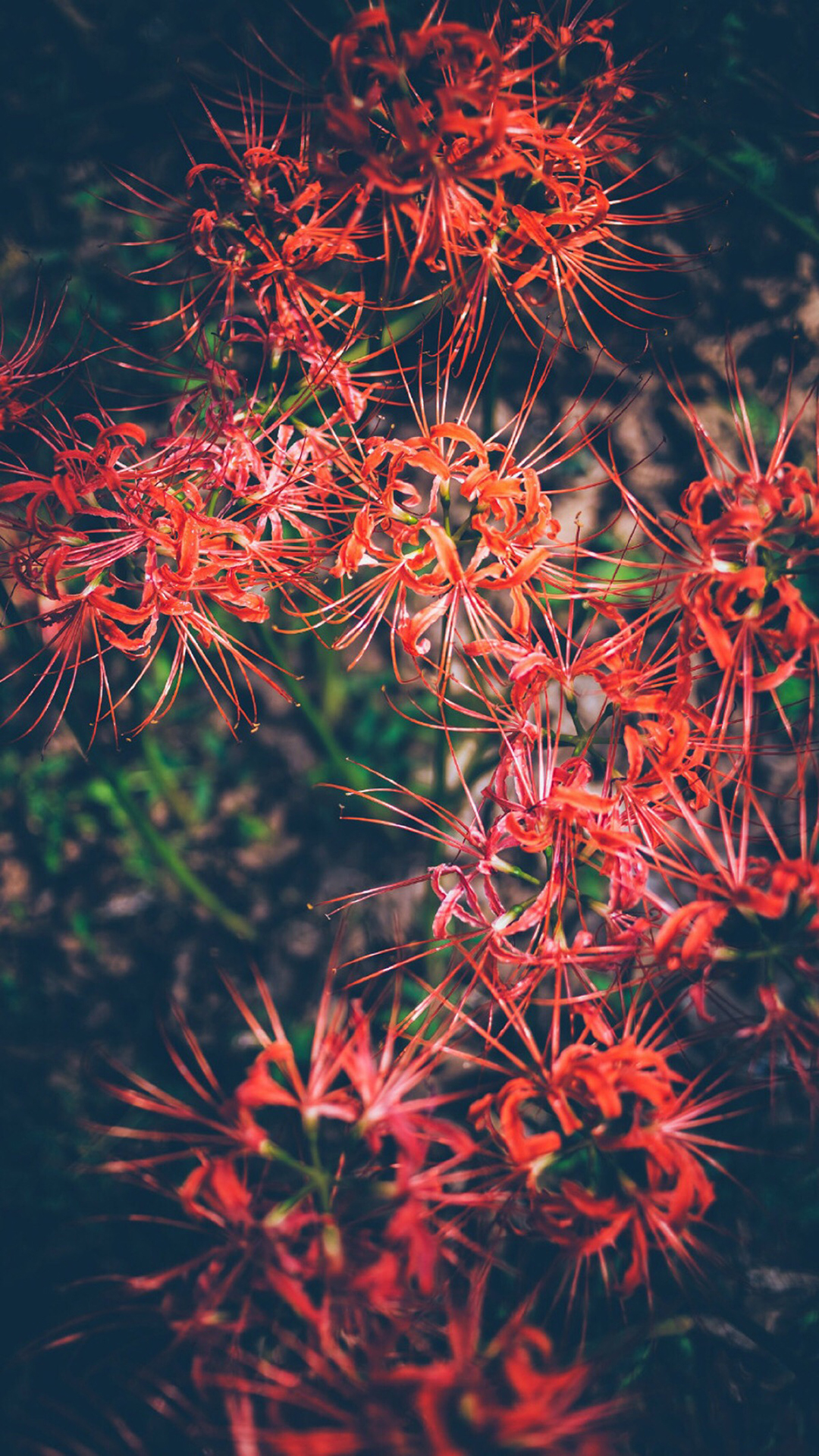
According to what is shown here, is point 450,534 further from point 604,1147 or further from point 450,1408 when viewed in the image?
point 450,1408

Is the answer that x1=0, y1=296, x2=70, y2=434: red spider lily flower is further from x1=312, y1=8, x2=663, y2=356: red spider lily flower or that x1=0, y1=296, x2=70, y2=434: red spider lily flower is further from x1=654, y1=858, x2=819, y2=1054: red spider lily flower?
x1=654, y1=858, x2=819, y2=1054: red spider lily flower

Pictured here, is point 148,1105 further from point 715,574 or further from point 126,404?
point 126,404

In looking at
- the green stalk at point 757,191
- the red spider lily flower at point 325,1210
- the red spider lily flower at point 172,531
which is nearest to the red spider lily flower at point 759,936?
the red spider lily flower at point 325,1210

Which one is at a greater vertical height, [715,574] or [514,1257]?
[715,574]

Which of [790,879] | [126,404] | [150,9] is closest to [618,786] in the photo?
[790,879]

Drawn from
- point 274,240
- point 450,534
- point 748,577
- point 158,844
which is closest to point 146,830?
point 158,844

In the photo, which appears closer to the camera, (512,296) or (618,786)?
(618,786)

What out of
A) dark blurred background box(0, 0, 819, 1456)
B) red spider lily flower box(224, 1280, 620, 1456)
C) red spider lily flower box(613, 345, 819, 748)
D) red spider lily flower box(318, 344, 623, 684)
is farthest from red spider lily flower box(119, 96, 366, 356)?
red spider lily flower box(224, 1280, 620, 1456)
